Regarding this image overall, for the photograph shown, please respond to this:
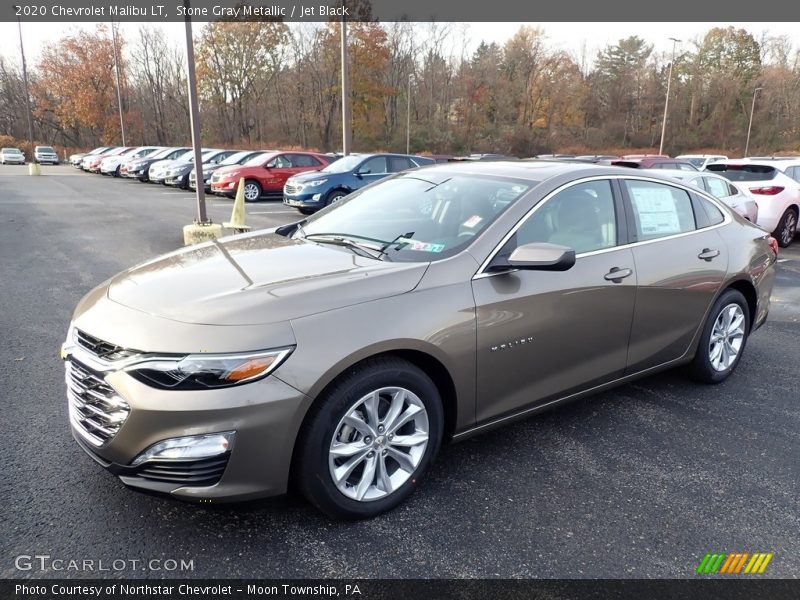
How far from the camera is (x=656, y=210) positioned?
394 cm

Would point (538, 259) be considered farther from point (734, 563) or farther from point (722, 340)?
point (722, 340)

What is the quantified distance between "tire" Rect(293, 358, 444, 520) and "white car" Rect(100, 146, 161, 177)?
31.4 meters

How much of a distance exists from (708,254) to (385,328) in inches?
110

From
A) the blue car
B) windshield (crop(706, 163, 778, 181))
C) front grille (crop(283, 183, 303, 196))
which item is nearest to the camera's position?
windshield (crop(706, 163, 778, 181))

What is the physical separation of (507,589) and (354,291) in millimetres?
1379

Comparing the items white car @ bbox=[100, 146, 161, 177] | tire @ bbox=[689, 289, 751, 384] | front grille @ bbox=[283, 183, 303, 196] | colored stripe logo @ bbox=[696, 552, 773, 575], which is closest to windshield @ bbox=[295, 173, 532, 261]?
colored stripe logo @ bbox=[696, 552, 773, 575]

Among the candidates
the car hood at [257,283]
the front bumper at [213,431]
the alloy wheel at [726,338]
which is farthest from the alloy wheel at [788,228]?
the front bumper at [213,431]

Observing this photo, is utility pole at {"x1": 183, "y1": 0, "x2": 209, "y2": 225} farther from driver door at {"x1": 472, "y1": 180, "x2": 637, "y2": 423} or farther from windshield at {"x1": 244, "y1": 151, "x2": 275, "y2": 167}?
windshield at {"x1": 244, "y1": 151, "x2": 275, "y2": 167}

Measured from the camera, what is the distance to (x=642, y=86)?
70.6m

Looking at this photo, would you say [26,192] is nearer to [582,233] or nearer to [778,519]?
[582,233]

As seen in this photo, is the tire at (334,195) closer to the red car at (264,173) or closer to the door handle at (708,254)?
the red car at (264,173)

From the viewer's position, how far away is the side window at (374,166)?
15237mm

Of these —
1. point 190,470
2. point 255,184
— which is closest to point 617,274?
point 190,470

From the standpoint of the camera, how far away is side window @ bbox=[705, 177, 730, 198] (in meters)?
10.2
